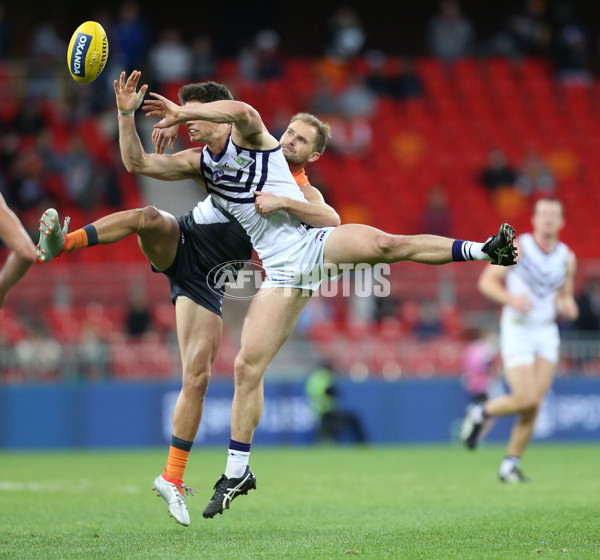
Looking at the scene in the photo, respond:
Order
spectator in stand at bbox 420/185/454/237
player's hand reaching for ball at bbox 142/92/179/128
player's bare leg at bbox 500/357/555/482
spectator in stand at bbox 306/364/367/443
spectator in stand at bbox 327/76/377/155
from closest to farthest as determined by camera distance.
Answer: player's hand reaching for ball at bbox 142/92/179/128, player's bare leg at bbox 500/357/555/482, spectator in stand at bbox 306/364/367/443, spectator in stand at bbox 420/185/454/237, spectator in stand at bbox 327/76/377/155

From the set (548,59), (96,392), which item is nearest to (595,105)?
(548,59)

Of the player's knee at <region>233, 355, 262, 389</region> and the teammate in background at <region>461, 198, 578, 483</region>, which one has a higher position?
the teammate in background at <region>461, 198, 578, 483</region>

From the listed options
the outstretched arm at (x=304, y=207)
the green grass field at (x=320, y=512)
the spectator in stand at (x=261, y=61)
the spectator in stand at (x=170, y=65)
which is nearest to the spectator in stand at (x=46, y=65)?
the spectator in stand at (x=170, y=65)

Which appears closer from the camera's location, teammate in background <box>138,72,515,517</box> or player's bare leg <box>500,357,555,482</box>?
teammate in background <box>138,72,515,517</box>

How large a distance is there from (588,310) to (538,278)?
588 cm

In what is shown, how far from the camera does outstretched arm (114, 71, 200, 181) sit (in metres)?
6.25

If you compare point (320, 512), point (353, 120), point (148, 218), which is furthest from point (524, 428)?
point (353, 120)

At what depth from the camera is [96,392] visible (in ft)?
50.2

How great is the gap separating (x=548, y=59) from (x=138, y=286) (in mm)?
12799

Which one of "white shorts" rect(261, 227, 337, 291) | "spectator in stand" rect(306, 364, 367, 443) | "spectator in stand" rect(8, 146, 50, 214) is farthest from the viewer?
"spectator in stand" rect(8, 146, 50, 214)

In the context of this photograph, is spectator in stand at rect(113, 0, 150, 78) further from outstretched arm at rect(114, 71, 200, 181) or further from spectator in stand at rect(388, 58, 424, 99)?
outstretched arm at rect(114, 71, 200, 181)

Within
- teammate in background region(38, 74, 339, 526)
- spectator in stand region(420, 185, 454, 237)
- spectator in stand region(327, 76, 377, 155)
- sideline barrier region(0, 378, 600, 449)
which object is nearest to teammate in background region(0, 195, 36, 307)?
teammate in background region(38, 74, 339, 526)

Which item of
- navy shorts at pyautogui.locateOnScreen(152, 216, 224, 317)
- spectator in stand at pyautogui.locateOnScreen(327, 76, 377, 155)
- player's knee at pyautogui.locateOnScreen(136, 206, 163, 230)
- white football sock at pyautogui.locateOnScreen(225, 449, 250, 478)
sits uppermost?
spectator in stand at pyautogui.locateOnScreen(327, 76, 377, 155)

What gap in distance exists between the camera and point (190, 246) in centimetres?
714
